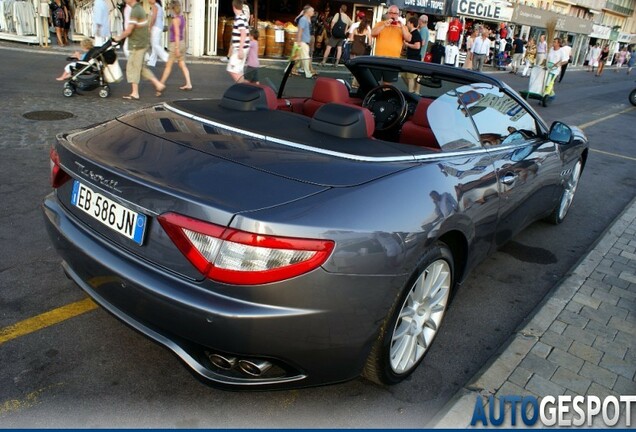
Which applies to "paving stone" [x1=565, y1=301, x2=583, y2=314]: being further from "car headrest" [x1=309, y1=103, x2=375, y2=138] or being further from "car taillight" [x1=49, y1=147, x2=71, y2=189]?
"car taillight" [x1=49, y1=147, x2=71, y2=189]

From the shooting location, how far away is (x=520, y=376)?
108 inches

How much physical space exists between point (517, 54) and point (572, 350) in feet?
88.7

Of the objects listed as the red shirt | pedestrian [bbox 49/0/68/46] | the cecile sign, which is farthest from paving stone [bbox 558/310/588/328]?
the cecile sign

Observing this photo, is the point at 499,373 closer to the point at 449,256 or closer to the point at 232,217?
the point at 449,256

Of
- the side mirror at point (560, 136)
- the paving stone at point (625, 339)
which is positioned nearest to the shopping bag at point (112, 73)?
the side mirror at point (560, 136)

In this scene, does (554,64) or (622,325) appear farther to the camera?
(554,64)

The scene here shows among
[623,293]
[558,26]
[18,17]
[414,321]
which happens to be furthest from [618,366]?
[558,26]

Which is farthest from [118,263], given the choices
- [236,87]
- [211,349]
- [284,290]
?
[236,87]

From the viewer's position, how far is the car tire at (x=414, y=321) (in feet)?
7.84

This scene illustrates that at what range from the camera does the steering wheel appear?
4.05m

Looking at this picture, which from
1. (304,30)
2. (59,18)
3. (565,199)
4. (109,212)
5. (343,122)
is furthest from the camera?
(59,18)

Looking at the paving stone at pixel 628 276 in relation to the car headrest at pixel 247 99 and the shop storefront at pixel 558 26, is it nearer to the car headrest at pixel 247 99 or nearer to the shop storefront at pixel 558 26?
the car headrest at pixel 247 99

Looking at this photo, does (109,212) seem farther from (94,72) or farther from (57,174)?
(94,72)

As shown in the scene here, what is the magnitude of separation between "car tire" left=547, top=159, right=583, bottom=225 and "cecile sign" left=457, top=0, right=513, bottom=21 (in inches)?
996
